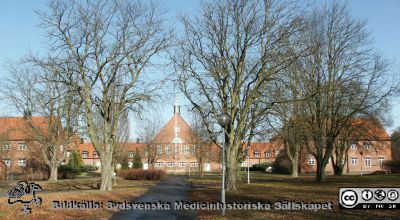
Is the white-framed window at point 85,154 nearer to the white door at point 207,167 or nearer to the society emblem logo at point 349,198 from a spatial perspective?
the white door at point 207,167

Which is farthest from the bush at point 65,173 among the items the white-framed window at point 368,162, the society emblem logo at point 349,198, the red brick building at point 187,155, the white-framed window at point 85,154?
the white-framed window at point 368,162

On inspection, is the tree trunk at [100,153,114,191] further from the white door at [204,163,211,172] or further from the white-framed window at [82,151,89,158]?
the white-framed window at [82,151,89,158]

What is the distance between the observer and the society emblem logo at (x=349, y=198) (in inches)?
440

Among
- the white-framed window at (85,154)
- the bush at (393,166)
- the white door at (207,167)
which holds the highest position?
the white-framed window at (85,154)

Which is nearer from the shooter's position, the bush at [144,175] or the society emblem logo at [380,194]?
the society emblem logo at [380,194]

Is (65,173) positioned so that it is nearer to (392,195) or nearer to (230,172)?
(230,172)

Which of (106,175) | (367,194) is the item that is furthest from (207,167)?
(367,194)

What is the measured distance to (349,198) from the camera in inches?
459

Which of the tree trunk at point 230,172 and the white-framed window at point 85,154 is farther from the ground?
the white-framed window at point 85,154

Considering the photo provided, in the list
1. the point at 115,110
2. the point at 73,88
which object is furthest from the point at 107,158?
the point at 73,88

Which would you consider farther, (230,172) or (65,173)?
(65,173)

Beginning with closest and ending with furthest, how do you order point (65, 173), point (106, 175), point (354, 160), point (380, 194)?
point (380, 194) → point (106, 175) → point (65, 173) → point (354, 160)

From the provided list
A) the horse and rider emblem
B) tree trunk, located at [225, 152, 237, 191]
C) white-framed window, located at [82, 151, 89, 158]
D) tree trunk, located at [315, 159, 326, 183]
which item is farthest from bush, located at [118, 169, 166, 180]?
white-framed window, located at [82, 151, 89, 158]

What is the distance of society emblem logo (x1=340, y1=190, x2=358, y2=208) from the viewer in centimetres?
1118
